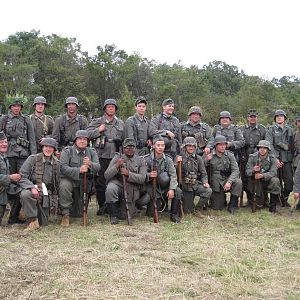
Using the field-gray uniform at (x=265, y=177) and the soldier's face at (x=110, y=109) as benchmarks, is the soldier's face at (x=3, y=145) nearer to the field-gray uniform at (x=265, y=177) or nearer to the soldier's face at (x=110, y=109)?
the soldier's face at (x=110, y=109)

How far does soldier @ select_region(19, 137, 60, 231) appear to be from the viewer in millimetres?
8250

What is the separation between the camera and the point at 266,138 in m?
10.8

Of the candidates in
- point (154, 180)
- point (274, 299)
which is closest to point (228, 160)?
point (154, 180)

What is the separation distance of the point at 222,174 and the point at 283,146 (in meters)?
1.77

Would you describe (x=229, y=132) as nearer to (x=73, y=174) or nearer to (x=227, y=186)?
(x=227, y=186)

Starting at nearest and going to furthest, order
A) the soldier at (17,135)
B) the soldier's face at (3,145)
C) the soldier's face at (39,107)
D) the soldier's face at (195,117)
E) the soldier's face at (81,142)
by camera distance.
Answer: the soldier's face at (3,145) → the soldier's face at (81,142) → the soldier at (17,135) → the soldier's face at (39,107) → the soldier's face at (195,117)

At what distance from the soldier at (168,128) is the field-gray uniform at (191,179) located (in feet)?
0.87

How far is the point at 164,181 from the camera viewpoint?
9.16 meters

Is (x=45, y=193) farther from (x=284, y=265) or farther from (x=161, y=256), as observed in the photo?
(x=284, y=265)

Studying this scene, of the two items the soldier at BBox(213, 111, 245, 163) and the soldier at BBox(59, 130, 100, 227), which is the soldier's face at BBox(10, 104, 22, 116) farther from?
the soldier at BBox(213, 111, 245, 163)

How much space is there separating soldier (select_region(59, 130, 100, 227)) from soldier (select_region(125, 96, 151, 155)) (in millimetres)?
1051

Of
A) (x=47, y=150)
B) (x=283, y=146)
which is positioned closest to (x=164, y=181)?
(x=47, y=150)

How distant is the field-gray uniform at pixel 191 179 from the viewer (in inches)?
381

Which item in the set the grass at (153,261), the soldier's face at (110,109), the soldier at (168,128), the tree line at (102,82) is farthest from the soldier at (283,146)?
the tree line at (102,82)
